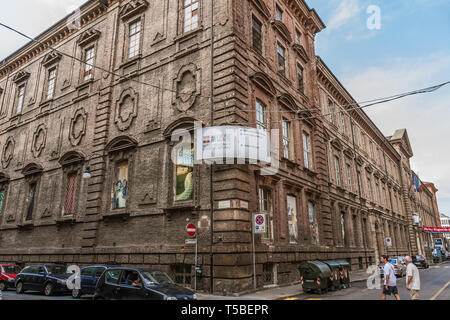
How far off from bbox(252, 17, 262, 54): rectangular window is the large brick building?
66mm

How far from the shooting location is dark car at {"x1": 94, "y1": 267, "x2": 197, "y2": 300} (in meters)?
8.71

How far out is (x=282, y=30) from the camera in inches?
853

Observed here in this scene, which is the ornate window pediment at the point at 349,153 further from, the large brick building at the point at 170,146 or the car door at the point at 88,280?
the car door at the point at 88,280

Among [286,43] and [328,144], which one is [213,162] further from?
[328,144]

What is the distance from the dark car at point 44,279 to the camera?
45.7 feet

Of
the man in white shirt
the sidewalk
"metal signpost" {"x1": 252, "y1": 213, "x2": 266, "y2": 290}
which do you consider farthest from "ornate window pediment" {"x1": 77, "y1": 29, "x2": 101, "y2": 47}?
the man in white shirt

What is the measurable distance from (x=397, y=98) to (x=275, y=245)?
28.8 ft

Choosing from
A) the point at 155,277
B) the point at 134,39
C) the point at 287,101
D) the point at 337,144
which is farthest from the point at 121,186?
the point at 337,144

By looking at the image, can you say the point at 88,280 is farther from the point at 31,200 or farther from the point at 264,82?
the point at 31,200

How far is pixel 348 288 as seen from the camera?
16.1m

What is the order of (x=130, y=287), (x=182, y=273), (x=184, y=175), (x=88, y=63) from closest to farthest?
(x=130, y=287), (x=182, y=273), (x=184, y=175), (x=88, y=63)

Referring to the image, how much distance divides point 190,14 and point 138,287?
14954 mm

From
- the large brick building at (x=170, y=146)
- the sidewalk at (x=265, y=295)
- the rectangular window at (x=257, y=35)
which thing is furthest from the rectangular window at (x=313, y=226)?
the rectangular window at (x=257, y=35)

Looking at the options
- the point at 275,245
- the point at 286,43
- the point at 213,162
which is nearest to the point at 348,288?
the point at 275,245
